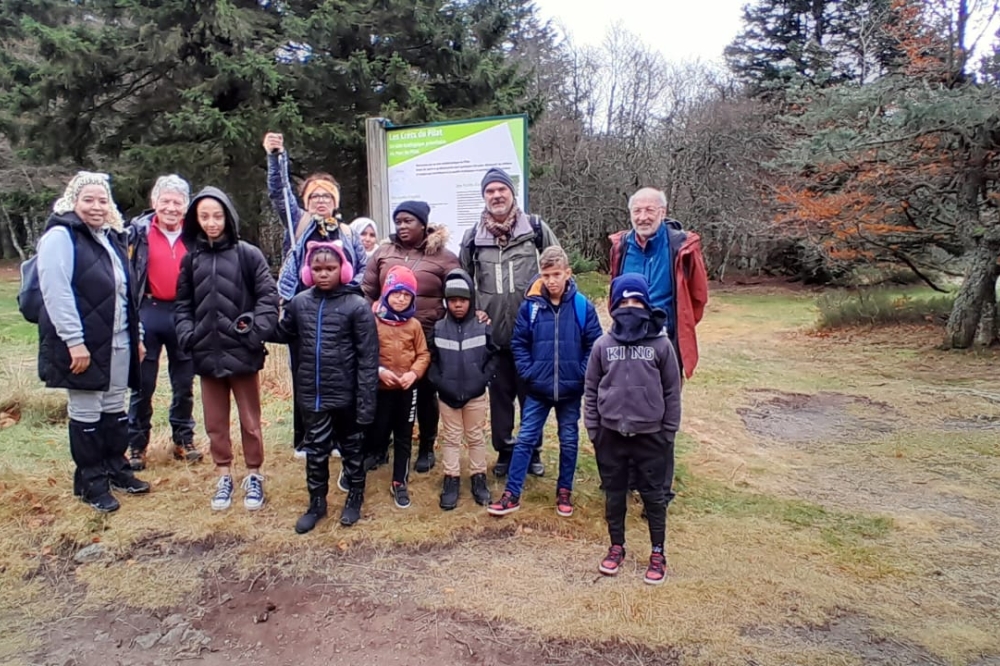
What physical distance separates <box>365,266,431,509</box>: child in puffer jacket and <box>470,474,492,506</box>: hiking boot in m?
0.42

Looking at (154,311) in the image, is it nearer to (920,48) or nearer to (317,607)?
(317,607)

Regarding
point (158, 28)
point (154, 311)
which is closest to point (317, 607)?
point (154, 311)

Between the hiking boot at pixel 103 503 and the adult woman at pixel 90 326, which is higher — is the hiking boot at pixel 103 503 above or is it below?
below

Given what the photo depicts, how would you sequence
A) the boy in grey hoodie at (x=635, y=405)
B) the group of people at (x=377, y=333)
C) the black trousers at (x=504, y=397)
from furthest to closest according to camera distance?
the black trousers at (x=504, y=397)
the group of people at (x=377, y=333)
the boy in grey hoodie at (x=635, y=405)

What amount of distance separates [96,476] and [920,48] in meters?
10.4

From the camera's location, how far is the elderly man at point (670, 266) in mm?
3785

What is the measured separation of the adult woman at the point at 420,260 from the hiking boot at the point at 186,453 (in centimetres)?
183

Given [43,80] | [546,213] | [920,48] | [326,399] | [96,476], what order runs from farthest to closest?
[546,213]
[43,80]
[920,48]
[96,476]
[326,399]

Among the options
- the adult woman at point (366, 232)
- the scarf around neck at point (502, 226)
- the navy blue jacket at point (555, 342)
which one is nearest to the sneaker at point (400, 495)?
the navy blue jacket at point (555, 342)

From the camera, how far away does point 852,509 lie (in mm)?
4105

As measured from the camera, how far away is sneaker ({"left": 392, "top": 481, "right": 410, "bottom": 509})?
13.1ft

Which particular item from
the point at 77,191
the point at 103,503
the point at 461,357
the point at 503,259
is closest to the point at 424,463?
the point at 461,357

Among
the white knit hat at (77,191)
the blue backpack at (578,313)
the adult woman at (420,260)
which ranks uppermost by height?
the white knit hat at (77,191)

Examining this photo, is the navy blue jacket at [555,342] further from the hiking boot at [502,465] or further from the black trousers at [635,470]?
the hiking boot at [502,465]
